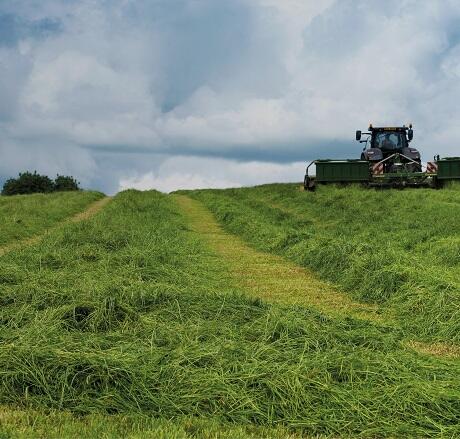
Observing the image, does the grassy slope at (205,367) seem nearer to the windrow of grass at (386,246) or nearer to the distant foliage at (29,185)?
the windrow of grass at (386,246)

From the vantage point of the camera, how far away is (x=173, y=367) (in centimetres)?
531

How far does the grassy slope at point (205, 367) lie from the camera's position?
4805mm

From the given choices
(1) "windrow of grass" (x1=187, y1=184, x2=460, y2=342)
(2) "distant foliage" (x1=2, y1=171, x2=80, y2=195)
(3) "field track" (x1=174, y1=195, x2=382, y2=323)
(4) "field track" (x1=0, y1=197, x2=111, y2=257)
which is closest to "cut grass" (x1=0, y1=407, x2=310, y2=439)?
(1) "windrow of grass" (x1=187, y1=184, x2=460, y2=342)

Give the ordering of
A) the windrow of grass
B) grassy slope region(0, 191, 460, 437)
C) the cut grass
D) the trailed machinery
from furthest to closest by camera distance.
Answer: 1. the trailed machinery
2. the windrow of grass
3. grassy slope region(0, 191, 460, 437)
4. the cut grass

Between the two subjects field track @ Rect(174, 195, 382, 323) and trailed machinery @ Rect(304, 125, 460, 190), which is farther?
trailed machinery @ Rect(304, 125, 460, 190)

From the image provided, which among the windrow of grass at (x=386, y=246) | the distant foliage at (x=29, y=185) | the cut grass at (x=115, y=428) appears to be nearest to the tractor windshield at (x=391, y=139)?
the windrow of grass at (x=386, y=246)

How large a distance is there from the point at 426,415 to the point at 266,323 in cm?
207

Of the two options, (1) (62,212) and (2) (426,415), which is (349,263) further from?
(1) (62,212)

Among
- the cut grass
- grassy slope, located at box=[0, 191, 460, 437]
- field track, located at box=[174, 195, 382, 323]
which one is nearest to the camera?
the cut grass

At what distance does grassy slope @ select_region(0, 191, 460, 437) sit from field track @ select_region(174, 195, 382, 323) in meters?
1.61

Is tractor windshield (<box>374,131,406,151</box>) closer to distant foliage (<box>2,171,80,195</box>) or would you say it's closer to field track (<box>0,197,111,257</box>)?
field track (<box>0,197,111,257</box>)

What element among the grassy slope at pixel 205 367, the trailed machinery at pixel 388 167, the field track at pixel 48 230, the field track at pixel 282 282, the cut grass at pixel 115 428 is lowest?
the cut grass at pixel 115 428

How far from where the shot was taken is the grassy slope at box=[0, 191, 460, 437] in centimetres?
480

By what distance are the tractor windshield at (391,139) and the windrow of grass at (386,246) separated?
5.79 m
